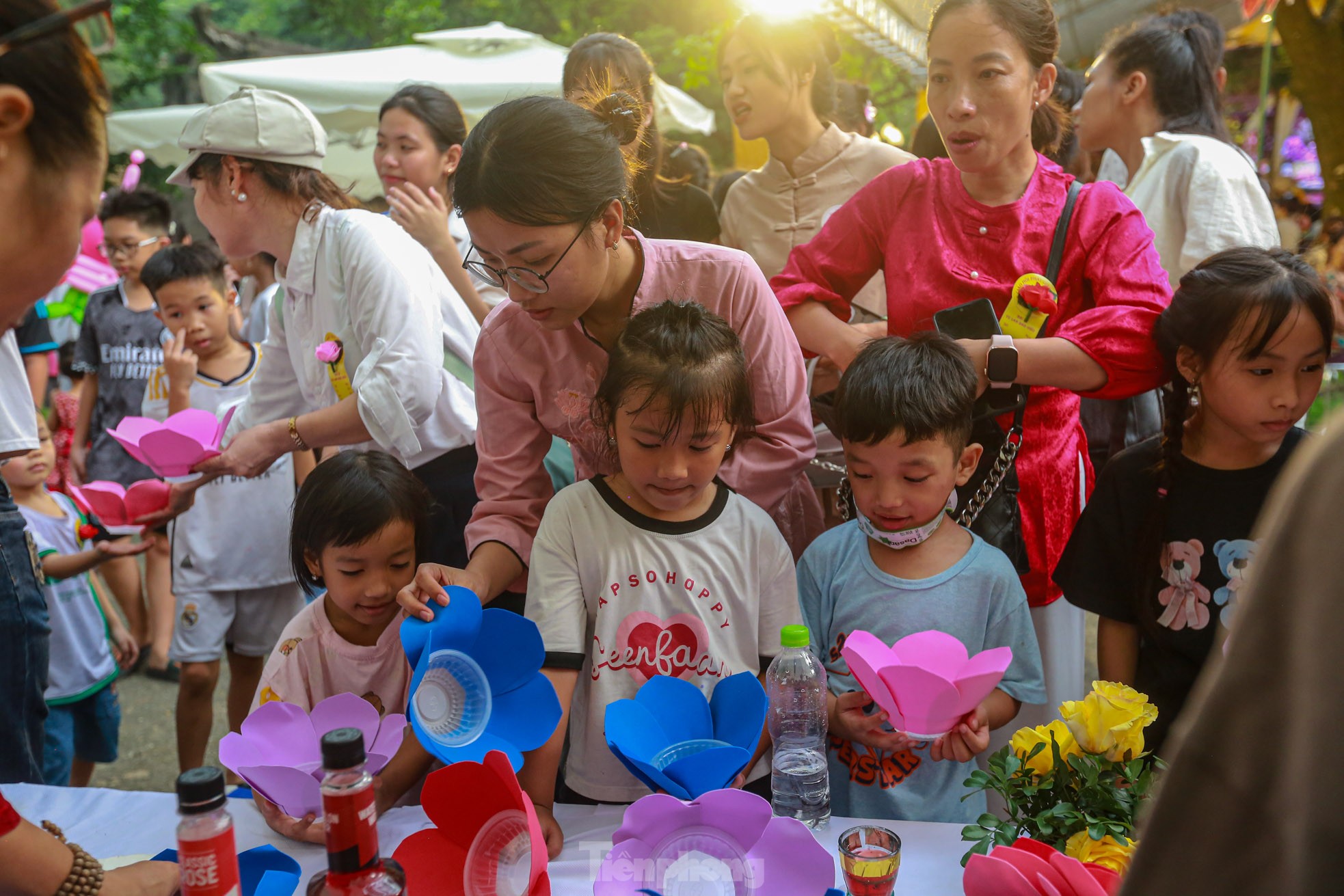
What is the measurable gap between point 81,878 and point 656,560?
0.82 metres

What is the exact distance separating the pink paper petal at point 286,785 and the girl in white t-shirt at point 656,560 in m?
0.34

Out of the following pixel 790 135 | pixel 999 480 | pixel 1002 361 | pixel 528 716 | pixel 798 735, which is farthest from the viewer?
pixel 790 135

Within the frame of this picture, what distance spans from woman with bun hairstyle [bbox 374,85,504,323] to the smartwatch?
1.51 metres

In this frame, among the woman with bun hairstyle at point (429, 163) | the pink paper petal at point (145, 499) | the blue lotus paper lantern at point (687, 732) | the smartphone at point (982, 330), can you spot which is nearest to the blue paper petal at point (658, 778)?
the blue lotus paper lantern at point (687, 732)

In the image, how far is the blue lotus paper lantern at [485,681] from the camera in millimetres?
1321

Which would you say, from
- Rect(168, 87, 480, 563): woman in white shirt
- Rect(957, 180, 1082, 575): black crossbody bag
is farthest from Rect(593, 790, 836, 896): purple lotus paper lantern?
Rect(168, 87, 480, 563): woman in white shirt

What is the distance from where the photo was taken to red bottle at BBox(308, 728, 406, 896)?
900mm

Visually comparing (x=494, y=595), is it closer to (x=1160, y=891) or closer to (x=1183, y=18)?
(x=1160, y=891)

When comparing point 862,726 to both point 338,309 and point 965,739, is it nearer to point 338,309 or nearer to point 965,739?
point 965,739

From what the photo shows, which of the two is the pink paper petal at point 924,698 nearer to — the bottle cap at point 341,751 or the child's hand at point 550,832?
the child's hand at point 550,832

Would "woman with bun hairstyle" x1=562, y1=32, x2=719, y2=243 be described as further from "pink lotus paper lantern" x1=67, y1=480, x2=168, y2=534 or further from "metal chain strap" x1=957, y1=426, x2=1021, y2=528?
"pink lotus paper lantern" x1=67, y1=480, x2=168, y2=534

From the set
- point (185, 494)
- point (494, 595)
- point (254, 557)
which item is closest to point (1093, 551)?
point (494, 595)

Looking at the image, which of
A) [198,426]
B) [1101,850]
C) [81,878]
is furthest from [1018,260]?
[198,426]

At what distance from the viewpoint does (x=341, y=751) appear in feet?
2.94
